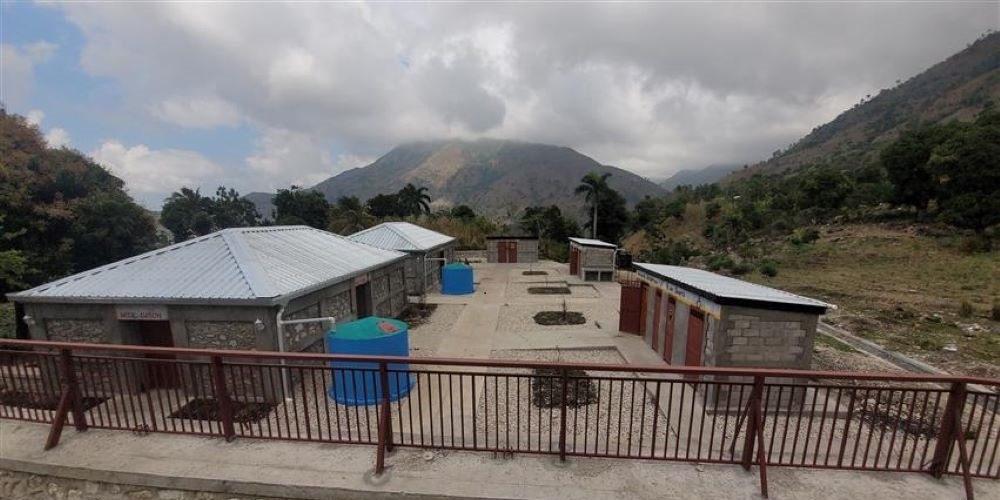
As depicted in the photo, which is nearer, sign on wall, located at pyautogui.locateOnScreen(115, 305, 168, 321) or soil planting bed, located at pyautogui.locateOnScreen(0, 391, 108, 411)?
soil planting bed, located at pyautogui.locateOnScreen(0, 391, 108, 411)

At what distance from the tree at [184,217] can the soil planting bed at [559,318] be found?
5709cm

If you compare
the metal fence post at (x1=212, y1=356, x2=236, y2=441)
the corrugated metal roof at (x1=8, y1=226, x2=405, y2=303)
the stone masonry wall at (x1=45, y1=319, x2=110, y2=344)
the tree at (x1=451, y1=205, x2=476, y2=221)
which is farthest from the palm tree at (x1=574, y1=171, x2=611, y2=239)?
the metal fence post at (x1=212, y1=356, x2=236, y2=441)

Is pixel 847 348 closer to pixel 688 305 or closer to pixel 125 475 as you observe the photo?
pixel 688 305

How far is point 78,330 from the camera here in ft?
29.6

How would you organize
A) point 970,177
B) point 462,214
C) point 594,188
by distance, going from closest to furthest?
point 970,177 → point 594,188 → point 462,214

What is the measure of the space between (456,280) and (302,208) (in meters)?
42.8

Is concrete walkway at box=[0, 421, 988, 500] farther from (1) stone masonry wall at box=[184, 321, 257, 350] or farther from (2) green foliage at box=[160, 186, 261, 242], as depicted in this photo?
(2) green foliage at box=[160, 186, 261, 242]

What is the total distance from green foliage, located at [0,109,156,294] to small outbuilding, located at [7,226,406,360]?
17.5 meters

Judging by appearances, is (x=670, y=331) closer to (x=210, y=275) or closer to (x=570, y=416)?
(x=570, y=416)

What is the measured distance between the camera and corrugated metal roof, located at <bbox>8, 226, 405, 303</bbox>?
8523mm

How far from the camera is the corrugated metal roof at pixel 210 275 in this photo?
852cm

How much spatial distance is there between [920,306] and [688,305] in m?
13.5

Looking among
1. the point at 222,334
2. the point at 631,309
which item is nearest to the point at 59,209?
the point at 222,334

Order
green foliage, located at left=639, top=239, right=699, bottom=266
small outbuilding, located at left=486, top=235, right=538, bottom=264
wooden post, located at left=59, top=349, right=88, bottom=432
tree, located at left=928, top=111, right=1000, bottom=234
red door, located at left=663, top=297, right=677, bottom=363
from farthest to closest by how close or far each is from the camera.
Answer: small outbuilding, located at left=486, top=235, right=538, bottom=264
green foliage, located at left=639, top=239, right=699, bottom=266
tree, located at left=928, top=111, right=1000, bottom=234
red door, located at left=663, top=297, right=677, bottom=363
wooden post, located at left=59, top=349, right=88, bottom=432
